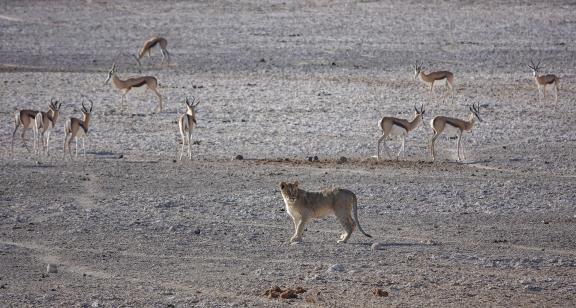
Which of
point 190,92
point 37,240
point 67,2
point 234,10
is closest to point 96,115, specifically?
point 190,92

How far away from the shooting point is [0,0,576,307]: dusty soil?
1116 centimetres

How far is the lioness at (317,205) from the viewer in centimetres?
1273

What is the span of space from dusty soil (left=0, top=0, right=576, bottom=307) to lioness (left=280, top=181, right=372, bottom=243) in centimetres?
26

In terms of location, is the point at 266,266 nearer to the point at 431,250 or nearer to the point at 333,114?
the point at 431,250

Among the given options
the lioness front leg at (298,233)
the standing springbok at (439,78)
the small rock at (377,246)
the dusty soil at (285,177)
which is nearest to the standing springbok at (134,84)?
the dusty soil at (285,177)

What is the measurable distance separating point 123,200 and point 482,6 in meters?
29.8

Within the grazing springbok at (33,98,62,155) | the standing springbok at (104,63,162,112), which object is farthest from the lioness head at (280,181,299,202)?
the standing springbok at (104,63,162,112)

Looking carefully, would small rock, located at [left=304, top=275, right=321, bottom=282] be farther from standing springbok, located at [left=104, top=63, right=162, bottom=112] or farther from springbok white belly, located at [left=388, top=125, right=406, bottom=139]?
standing springbok, located at [left=104, top=63, right=162, bottom=112]

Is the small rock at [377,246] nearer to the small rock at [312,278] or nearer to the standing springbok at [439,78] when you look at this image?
the small rock at [312,278]

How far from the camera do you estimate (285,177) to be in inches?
664

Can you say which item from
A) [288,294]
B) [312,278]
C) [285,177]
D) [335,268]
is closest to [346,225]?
[335,268]

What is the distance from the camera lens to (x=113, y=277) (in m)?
11.2

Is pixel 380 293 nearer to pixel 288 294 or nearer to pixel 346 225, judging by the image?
pixel 288 294

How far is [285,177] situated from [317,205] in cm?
412
